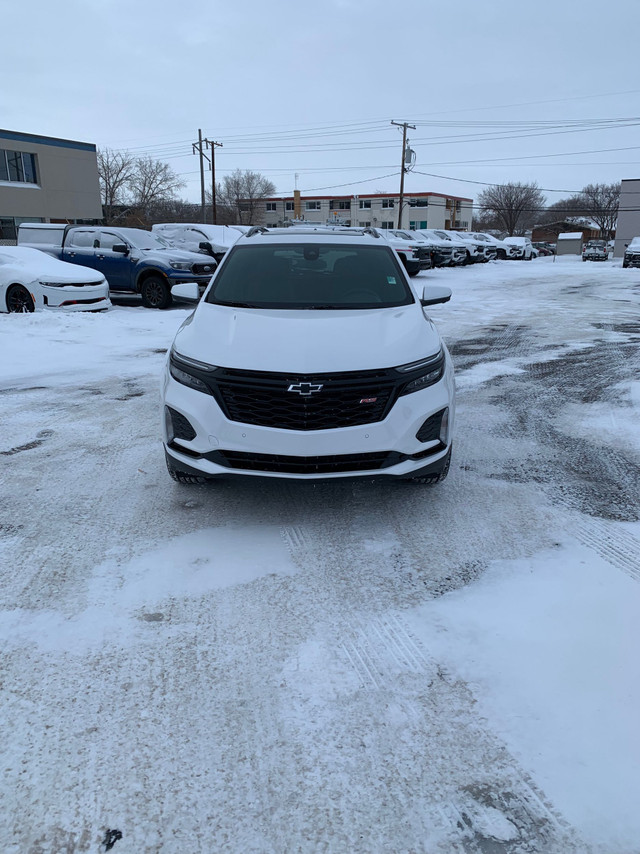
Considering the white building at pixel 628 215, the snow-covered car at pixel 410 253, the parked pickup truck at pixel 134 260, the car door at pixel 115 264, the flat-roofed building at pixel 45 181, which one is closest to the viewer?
the parked pickup truck at pixel 134 260

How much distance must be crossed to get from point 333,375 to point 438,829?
2.25m

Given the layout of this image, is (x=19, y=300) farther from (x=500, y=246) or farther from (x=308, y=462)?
(x=500, y=246)

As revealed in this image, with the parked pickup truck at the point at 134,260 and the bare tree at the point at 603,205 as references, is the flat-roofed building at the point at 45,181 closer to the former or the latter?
the parked pickup truck at the point at 134,260

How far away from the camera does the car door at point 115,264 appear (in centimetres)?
1468

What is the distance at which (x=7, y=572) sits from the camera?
3.34 m

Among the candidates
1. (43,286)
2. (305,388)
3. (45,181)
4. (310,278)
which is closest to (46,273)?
(43,286)

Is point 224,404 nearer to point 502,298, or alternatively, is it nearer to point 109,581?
point 109,581

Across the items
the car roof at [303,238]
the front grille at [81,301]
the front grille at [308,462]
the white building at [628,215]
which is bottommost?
the front grille at [81,301]

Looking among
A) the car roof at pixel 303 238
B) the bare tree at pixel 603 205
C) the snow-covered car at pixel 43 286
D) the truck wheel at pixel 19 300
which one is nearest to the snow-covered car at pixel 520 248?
the snow-covered car at pixel 43 286

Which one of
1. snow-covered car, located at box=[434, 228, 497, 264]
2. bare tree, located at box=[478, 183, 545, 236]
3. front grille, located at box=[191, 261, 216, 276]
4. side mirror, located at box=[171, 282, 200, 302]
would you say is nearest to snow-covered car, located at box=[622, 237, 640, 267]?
snow-covered car, located at box=[434, 228, 497, 264]

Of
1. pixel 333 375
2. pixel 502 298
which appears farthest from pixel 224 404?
pixel 502 298

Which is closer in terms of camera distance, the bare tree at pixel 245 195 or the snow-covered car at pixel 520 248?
the snow-covered car at pixel 520 248

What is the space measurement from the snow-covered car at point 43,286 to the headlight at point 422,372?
10.1m

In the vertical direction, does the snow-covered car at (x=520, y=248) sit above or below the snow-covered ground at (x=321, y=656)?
above
